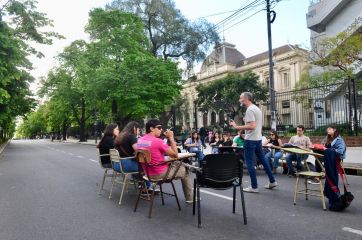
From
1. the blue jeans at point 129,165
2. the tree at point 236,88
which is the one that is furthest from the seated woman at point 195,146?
the tree at point 236,88

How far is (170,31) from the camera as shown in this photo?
4194 centimetres

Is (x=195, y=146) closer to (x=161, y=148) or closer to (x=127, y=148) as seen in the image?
(x=127, y=148)

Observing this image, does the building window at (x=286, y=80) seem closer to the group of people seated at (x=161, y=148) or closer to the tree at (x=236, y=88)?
the tree at (x=236, y=88)

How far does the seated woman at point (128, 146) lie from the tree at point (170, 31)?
34.1 m

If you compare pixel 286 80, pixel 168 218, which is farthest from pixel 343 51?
pixel 286 80

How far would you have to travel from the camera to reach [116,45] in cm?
3675

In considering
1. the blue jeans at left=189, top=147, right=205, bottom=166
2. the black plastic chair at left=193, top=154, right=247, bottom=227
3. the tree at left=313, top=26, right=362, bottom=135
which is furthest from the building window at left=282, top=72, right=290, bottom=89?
the black plastic chair at left=193, top=154, right=247, bottom=227

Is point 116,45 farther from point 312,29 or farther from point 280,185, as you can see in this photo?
point 280,185

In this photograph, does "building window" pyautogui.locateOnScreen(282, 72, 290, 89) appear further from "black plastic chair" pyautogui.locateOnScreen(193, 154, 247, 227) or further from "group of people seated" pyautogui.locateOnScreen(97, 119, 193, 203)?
"black plastic chair" pyautogui.locateOnScreen(193, 154, 247, 227)

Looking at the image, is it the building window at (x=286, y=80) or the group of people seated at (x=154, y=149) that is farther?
the building window at (x=286, y=80)

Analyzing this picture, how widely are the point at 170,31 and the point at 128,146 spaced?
35.9 meters

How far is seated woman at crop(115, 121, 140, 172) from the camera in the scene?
751 centimetres

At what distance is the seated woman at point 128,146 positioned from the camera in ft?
24.6

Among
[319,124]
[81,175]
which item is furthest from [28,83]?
[319,124]
